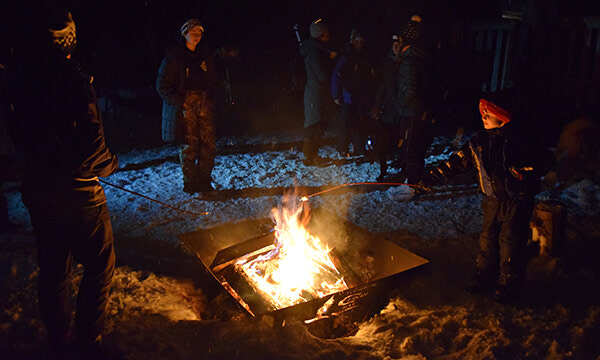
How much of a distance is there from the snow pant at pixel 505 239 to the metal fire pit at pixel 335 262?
675mm

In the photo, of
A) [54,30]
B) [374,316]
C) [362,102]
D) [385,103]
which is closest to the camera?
[54,30]

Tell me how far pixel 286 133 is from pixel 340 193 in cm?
535

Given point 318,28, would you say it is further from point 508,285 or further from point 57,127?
point 57,127

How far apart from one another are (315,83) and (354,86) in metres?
0.76

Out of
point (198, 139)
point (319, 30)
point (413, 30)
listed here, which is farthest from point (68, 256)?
point (319, 30)

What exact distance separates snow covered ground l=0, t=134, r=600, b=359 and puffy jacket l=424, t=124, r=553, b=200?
43.1 inches

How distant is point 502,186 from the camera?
11.8 ft

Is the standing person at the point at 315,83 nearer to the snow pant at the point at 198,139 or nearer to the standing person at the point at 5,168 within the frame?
the snow pant at the point at 198,139

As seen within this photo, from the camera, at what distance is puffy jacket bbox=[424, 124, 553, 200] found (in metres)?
3.46

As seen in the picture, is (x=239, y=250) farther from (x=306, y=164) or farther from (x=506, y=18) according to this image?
(x=506, y=18)

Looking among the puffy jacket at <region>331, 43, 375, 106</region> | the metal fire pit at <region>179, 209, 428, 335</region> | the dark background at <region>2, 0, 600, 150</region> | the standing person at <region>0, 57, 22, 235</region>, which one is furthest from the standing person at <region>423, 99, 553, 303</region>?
the dark background at <region>2, 0, 600, 150</region>

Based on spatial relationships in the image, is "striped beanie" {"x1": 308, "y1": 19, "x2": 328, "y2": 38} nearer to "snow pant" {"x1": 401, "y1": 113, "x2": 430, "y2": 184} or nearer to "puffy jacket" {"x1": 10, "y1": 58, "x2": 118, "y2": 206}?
"snow pant" {"x1": 401, "y1": 113, "x2": 430, "y2": 184}

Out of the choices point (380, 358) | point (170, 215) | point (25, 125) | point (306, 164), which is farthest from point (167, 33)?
point (380, 358)

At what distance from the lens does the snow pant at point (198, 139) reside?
634cm
